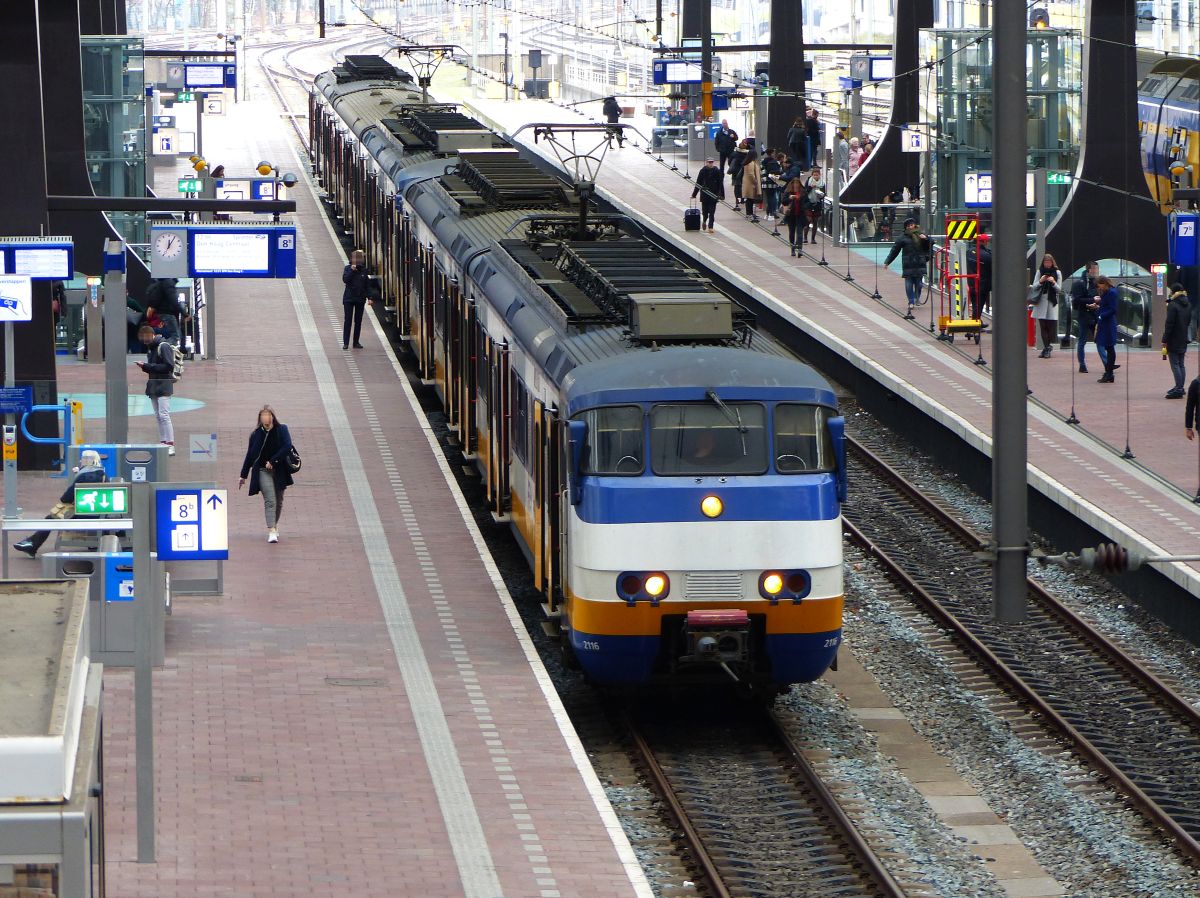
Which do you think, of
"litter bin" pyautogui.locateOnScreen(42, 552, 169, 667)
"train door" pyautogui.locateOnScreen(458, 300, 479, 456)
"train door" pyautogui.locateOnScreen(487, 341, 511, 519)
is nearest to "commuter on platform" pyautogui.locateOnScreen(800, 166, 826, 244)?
"train door" pyautogui.locateOnScreen(458, 300, 479, 456)

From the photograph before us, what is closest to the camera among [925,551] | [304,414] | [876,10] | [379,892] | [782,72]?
[379,892]

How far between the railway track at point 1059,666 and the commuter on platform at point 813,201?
622 inches

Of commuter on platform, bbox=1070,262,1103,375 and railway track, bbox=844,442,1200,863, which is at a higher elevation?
commuter on platform, bbox=1070,262,1103,375

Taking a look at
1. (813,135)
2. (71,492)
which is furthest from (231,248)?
(813,135)

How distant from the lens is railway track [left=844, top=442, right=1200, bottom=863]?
16.0 metres

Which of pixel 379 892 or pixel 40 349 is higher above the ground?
pixel 40 349

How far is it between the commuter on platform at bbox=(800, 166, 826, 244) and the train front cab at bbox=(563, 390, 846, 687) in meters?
25.2

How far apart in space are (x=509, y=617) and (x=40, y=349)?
9122mm

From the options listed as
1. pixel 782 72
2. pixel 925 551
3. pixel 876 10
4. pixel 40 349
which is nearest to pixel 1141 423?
pixel 925 551

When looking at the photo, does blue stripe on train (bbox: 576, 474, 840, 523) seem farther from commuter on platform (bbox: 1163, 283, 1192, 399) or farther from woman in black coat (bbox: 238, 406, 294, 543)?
commuter on platform (bbox: 1163, 283, 1192, 399)

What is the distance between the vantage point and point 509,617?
19.1m

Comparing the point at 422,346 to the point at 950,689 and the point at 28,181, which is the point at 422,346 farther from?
the point at 950,689

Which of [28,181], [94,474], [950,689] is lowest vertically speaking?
[950,689]

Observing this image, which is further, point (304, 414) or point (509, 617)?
point (304, 414)
